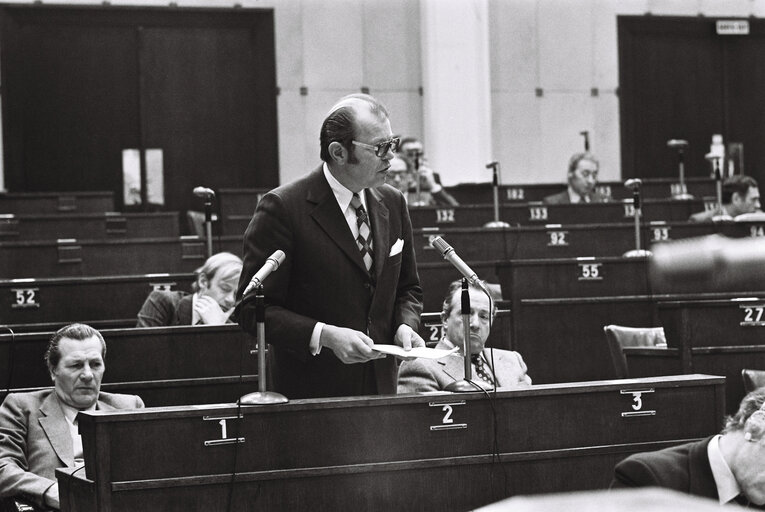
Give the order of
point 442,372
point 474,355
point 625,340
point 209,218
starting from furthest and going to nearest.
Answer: point 209,218
point 625,340
point 474,355
point 442,372

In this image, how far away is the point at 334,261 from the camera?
10.2ft

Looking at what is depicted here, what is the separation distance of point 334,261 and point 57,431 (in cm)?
131

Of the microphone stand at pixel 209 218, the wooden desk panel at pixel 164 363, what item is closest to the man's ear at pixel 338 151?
the wooden desk panel at pixel 164 363

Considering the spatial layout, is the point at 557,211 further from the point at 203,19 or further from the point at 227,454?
the point at 227,454

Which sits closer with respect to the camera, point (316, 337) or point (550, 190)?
point (316, 337)

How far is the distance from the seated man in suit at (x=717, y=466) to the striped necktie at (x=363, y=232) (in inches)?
43.1

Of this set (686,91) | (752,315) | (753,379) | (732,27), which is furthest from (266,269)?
(732,27)

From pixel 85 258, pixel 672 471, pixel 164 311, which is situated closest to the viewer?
pixel 672 471

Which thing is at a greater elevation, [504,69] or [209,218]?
[504,69]

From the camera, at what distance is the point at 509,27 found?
1152 cm

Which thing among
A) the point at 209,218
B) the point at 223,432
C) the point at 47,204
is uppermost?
the point at 47,204

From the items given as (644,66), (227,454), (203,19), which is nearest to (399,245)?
(227,454)

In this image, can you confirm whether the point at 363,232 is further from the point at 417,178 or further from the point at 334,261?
the point at 417,178

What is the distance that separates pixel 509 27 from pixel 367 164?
28.8 ft
